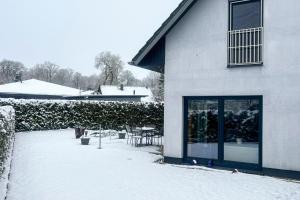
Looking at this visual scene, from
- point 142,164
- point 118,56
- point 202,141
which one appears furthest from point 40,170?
point 118,56

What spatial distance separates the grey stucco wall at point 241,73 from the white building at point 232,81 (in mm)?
29

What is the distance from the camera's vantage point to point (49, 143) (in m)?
18.8

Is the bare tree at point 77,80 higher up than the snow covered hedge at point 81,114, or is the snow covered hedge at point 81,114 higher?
the bare tree at point 77,80

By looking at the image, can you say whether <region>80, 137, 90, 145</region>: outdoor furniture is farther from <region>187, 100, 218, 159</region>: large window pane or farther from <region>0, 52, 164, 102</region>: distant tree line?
<region>0, 52, 164, 102</region>: distant tree line

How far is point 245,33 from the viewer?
11742mm

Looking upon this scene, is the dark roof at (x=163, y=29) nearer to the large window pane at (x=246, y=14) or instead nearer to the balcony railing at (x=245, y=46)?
the large window pane at (x=246, y=14)

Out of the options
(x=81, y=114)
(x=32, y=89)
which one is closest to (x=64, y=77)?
(x=32, y=89)

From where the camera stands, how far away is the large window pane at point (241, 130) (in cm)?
1143

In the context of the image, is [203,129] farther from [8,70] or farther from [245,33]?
[8,70]

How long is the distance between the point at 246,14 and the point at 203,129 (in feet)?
13.9

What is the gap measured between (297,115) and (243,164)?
239 centimetres

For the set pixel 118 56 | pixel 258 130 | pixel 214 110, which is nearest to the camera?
pixel 258 130

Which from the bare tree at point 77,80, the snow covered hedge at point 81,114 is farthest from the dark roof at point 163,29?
the bare tree at point 77,80

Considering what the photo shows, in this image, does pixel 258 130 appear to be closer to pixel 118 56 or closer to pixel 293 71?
pixel 293 71
